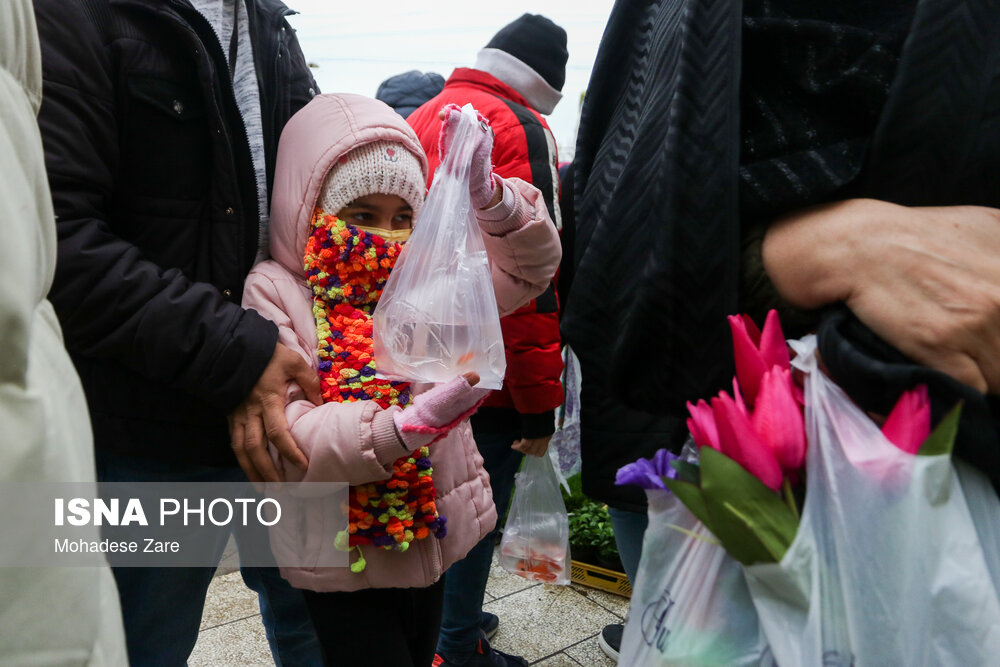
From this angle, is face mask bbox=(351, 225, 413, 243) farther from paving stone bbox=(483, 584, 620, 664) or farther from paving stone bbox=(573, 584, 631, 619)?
paving stone bbox=(573, 584, 631, 619)

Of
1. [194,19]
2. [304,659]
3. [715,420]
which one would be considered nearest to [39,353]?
[715,420]

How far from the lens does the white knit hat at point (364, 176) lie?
164 centimetres

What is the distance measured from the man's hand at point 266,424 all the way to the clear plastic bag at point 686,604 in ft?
2.73

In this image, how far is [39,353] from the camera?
0.60 m

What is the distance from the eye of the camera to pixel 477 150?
1537 millimetres

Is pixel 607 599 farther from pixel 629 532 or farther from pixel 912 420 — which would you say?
pixel 912 420

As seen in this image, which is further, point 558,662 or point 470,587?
point 558,662

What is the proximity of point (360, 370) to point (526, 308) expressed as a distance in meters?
0.90

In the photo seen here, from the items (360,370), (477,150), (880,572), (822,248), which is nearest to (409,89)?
(477,150)

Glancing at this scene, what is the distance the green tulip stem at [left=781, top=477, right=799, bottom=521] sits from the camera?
2.66ft

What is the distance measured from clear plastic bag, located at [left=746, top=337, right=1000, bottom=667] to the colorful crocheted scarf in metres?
0.92

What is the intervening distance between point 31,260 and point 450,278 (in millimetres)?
989

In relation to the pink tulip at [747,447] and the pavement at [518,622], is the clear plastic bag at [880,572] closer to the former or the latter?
the pink tulip at [747,447]

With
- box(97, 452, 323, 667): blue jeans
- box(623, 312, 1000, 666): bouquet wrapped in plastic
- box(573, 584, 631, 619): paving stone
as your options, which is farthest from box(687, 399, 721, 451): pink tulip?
box(573, 584, 631, 619): paving stone
